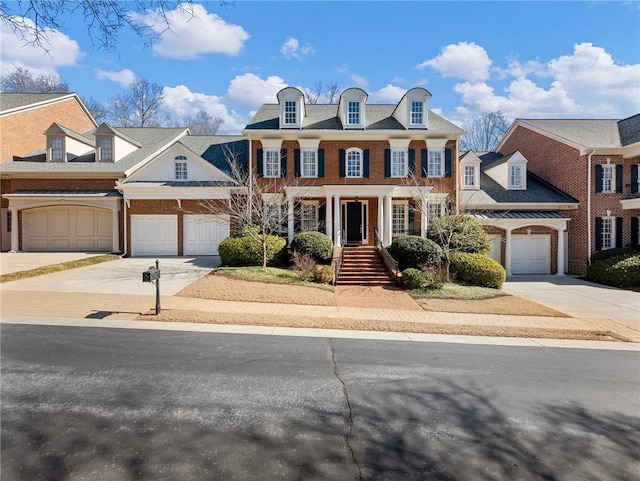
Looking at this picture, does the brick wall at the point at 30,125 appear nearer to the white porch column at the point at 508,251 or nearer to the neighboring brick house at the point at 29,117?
the neighboring brick house at the point at 29,117

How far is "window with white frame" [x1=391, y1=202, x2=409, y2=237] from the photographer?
19844 mm

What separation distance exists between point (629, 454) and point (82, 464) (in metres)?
5.68

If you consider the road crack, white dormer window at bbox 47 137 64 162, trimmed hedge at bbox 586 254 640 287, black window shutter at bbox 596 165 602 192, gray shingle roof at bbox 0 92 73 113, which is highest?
gray shingle roof at bbox 0 92 73 113

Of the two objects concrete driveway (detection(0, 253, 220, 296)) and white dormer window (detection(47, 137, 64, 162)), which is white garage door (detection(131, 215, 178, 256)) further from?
white dormer window (detection(47, 137, 64, 162))

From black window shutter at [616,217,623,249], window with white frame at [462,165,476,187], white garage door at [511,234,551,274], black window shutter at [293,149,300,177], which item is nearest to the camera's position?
black window shutter at [616,217,623,249]

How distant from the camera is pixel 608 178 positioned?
760 inches

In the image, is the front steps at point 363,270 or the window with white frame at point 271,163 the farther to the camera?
the window with white frame at point 271,163

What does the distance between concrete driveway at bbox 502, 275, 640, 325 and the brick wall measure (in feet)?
96.7

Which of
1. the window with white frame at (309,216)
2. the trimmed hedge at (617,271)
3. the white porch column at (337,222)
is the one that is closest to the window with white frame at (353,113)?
the white porch column at (337,222)

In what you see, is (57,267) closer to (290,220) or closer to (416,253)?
(290,220)

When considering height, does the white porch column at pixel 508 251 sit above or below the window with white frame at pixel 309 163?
below

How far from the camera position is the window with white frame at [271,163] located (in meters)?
19.3

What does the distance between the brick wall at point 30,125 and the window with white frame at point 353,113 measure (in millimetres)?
20715

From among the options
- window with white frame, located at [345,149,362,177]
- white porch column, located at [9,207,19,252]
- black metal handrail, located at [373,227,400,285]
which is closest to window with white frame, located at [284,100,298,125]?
window with white frame, located at [345,149,362,177]
